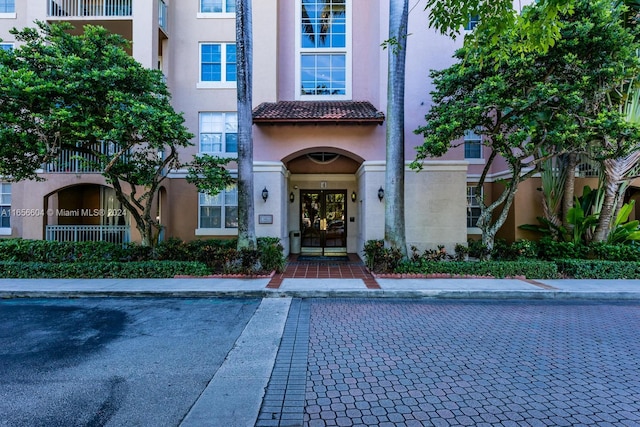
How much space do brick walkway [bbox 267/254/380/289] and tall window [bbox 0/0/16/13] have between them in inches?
618

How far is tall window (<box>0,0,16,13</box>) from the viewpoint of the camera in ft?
46.2

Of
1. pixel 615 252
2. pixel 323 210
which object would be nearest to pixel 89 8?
pixel 323 210

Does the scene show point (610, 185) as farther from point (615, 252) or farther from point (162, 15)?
point (162, 15)

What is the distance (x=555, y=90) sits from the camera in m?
8.67

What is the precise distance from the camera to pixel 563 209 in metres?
12.6

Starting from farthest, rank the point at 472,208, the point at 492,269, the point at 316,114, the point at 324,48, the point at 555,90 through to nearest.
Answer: the point at 472,208, the point at 324,48, the point at 316,114, the point at 492,269, the point at 555,90

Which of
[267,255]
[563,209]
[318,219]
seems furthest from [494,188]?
[267,255]

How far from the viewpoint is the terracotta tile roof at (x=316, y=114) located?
11805 millimetres

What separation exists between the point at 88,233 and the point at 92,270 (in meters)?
3.86

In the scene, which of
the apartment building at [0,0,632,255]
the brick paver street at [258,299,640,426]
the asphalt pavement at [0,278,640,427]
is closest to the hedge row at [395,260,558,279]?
the asphalt pavement at [0,278,640,427]

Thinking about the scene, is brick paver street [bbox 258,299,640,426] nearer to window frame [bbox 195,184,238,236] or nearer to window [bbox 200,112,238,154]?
window frame [bbox 195,184,238,236]

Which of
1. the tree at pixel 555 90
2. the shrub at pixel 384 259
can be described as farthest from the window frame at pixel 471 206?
the shrub at pixel 384 259

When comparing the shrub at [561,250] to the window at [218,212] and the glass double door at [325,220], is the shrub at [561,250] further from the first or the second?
the window at [218,212]

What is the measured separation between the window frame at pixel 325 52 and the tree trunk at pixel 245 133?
365 cm
